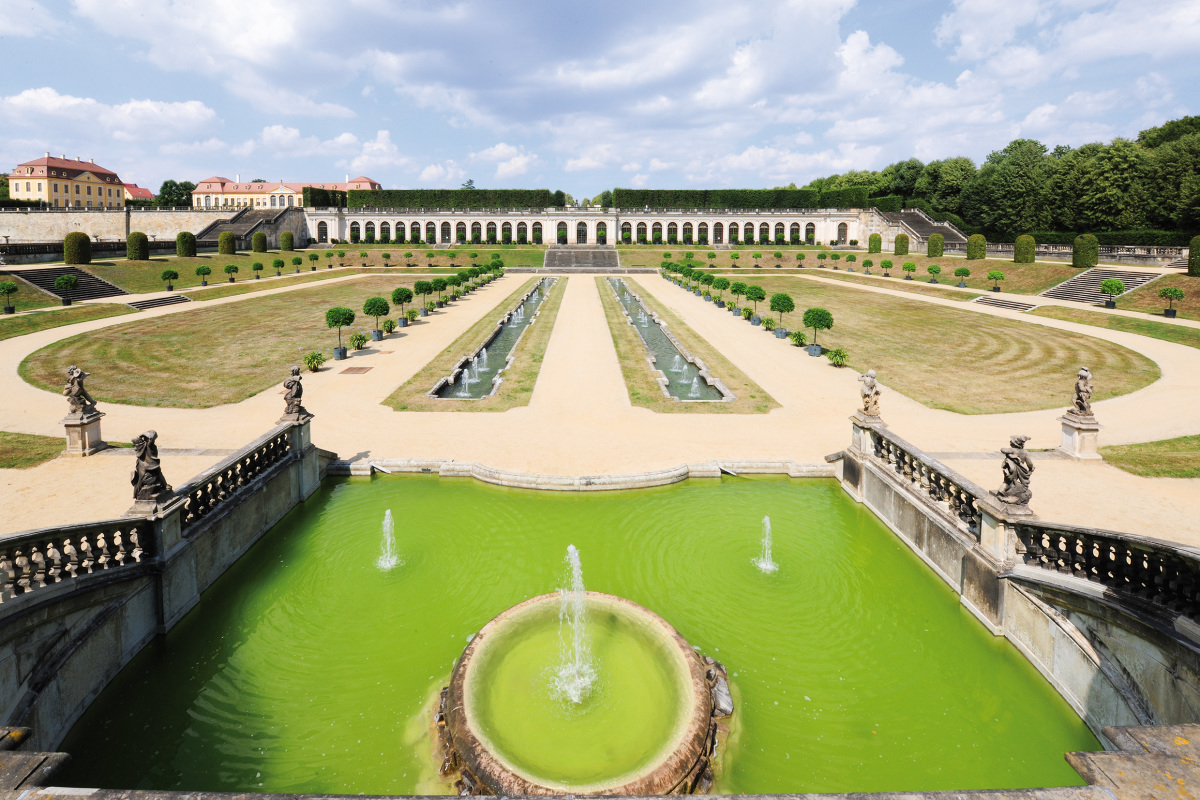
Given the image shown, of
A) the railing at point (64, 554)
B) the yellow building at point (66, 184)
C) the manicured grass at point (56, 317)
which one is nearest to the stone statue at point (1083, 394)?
the railing at point (64, 554)

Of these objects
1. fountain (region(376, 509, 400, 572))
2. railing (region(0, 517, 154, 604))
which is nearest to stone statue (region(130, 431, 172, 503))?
railing (region(0, 517, 154, 604))

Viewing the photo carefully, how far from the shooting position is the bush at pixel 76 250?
46.8 metres

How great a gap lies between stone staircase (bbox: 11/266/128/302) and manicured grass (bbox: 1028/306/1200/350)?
6130cm

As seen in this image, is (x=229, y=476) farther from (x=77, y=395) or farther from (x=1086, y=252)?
(x=1086, y=252)

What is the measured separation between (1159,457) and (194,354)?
32821 mm

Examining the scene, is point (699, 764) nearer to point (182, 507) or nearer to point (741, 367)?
point (182, 507)

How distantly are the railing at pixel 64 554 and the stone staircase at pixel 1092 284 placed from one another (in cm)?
4944

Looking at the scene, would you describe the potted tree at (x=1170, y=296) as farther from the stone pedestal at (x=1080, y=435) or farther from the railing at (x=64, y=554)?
the railing at (x=64, y=554)

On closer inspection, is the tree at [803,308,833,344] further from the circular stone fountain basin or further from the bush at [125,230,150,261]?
the bush at [125,230,150,261]

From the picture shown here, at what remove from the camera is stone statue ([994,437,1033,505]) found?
8.38m

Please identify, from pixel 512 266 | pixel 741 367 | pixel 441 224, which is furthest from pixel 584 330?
pixel 441 224

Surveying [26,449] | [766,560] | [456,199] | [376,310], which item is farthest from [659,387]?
[456,199]

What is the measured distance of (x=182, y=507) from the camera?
9055mm

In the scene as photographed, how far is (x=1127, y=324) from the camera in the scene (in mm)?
32969
